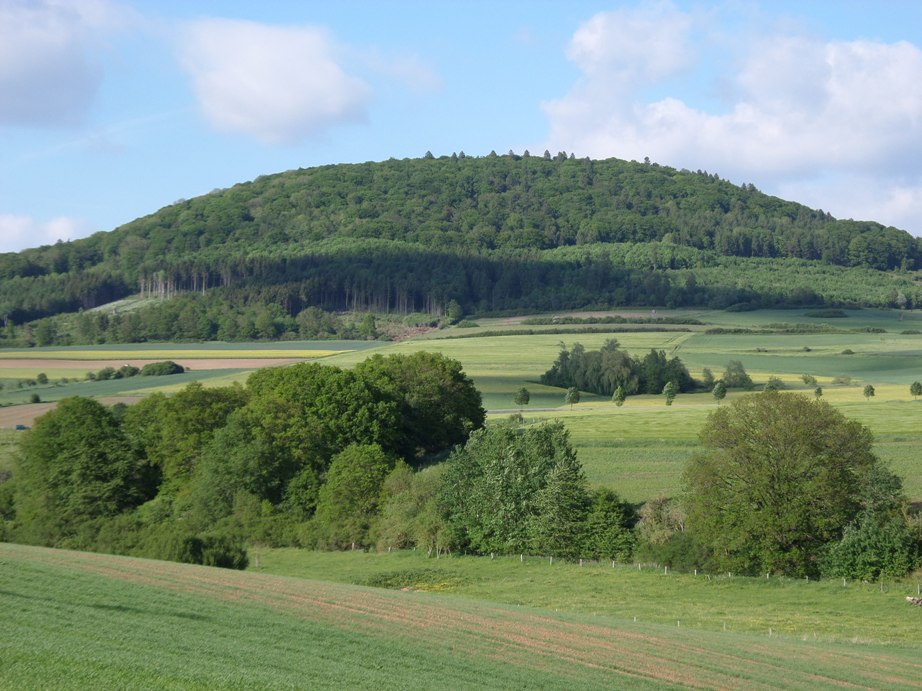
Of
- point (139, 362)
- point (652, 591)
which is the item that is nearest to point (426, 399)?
point (652, 591)

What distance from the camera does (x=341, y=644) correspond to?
2967 centimetres

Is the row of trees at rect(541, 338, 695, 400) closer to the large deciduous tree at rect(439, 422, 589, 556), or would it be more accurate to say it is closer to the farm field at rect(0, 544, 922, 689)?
the large deciduous tree at rect(439, 422, 589, 556)

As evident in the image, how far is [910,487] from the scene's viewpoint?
196 ft

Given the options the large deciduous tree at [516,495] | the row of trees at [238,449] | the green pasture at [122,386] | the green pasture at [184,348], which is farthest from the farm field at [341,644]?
the green pasture at [184,348]

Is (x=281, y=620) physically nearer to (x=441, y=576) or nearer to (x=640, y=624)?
(x=640, y=624)

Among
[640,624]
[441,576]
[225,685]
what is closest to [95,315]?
[441,576]

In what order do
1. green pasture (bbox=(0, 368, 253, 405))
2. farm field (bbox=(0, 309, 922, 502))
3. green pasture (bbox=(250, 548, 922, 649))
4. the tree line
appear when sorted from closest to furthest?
green pasture (bbox=(250, 548, 922, 649))
the tree line
farm field (bbox=(0, 309, 922, 502))
green pasture (bbox=(0, 368, 253, 405))

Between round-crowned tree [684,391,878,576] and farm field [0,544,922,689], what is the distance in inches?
518

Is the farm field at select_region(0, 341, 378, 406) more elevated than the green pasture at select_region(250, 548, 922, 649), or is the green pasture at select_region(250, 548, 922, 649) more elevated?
the farm field at select_region(0, 341, 378, 406)

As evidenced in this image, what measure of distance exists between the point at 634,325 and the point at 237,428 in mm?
96912

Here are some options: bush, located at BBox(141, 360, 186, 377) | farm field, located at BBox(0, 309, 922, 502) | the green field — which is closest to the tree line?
farm field, located at BBox(0, 309, 922, 502)

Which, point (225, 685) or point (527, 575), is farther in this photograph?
point (527, 575)

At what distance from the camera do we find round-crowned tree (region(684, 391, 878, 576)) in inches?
2057

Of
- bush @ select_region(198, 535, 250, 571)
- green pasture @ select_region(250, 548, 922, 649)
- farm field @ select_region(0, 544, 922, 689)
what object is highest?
farm field @ select_region(0, 544, 922, 689)
